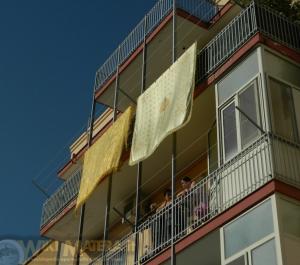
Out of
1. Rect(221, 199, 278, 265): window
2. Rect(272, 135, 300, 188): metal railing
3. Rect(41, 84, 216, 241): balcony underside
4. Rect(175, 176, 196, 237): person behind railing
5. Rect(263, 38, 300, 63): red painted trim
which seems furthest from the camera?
Rect(41, 84, 216, 241): balcony underside

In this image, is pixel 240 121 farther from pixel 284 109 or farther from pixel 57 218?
pixel 57 218

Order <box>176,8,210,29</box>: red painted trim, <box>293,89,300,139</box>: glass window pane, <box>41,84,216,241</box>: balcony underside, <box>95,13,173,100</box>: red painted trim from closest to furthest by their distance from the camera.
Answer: <box>293,89,300,139</box>: glass window pane → <box>41,84,216,241</box>: balcony underside → <box>176,8,210,29</box>: red painted trim → <box>95,13,173,100</box>: red painted trim

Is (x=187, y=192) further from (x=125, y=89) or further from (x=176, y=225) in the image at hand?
(x=125, y=89)

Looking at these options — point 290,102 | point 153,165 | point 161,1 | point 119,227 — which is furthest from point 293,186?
point 119,227

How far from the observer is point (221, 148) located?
49.3ft

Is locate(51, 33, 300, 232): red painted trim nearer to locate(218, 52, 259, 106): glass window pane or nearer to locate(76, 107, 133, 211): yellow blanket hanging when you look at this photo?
locate(218, 52, 259, 106): glass window pane

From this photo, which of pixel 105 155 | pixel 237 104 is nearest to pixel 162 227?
pixel 237 104

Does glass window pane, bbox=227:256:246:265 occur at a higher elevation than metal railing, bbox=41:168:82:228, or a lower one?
lower

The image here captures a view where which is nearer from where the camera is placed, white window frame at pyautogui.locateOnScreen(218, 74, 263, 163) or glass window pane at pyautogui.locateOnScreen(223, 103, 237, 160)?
white window frame at pyautogui.locateOnScreen(218, 74, 263, 163)

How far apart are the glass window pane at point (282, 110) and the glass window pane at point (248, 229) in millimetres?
1947

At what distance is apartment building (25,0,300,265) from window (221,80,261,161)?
27 millimetres

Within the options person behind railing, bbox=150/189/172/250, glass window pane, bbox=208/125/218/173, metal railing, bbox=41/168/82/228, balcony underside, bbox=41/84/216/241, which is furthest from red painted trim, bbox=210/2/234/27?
metal railing, bbox=41/168/82/228

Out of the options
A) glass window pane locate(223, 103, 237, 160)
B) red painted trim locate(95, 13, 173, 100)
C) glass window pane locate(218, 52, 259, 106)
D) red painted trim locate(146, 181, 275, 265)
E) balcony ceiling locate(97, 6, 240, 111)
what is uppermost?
red painted trim locate(95, 13, 173, 100)

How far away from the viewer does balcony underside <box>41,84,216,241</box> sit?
712 inches
